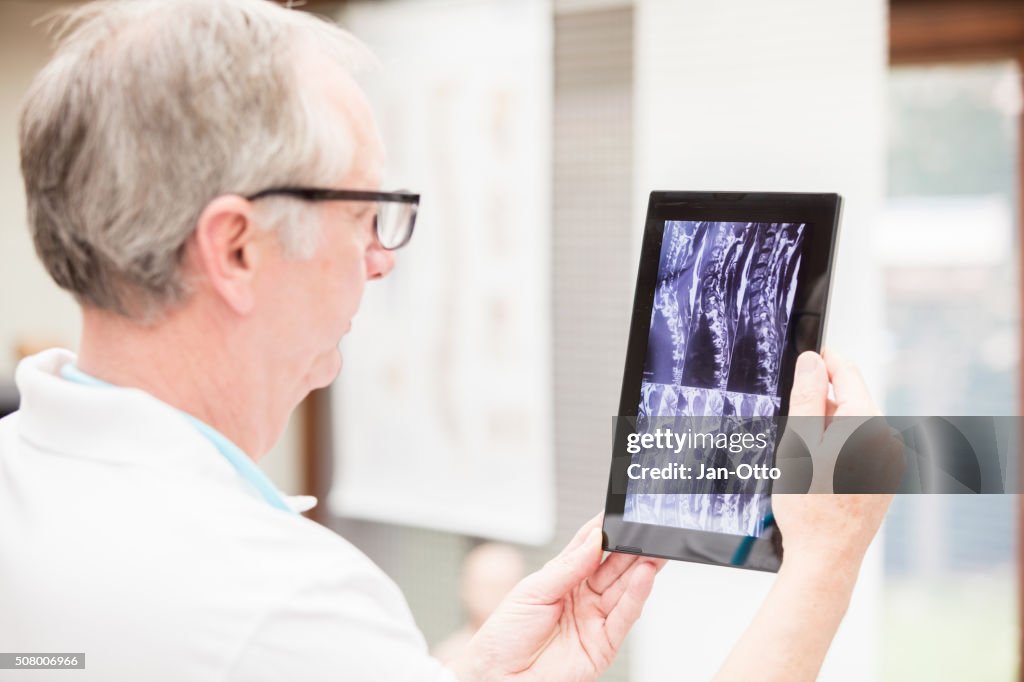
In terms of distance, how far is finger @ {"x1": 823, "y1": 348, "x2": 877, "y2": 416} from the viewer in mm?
821

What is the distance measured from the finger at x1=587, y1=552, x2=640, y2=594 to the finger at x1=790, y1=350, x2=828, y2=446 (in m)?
0.24

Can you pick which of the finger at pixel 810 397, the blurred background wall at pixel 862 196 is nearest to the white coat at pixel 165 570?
the finger at pixel 810 397

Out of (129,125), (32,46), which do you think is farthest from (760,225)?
(32,46)

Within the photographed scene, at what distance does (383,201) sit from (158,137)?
22cm

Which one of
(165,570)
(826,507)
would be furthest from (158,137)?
(826,507)

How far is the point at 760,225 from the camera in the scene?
90cm

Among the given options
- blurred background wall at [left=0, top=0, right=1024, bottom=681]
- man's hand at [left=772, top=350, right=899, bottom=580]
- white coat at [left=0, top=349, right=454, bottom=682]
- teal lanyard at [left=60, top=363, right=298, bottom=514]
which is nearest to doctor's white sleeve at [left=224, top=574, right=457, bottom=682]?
white coat at [left=0, top=349, right=454, bottom=682]

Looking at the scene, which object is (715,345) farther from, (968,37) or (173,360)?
(968,37)

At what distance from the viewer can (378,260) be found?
96cm

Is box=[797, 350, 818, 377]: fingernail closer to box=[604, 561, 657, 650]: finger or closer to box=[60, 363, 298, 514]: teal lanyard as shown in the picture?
box=[604, 561, 657, 650]: finger

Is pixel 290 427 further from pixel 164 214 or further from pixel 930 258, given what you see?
pixel 164 214

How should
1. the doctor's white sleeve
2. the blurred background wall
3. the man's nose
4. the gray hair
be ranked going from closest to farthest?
the doctor's white sleeve → the gray hair → the man's nose → the blurred background wall

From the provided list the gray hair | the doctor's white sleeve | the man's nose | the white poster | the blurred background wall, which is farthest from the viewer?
the white poster
